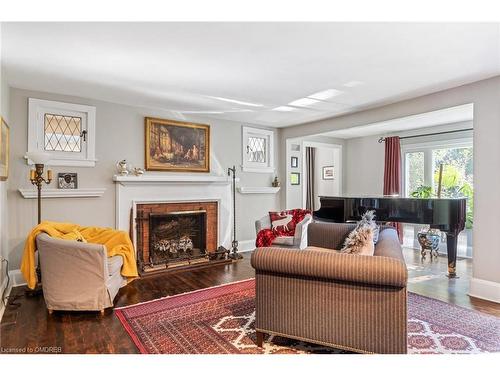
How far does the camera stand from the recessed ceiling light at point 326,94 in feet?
12.4

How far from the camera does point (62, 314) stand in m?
2.88

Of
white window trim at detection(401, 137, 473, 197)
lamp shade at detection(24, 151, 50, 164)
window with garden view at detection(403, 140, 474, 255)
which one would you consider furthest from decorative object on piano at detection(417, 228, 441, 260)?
lamp shade at detection(24, 151, 50, 164)

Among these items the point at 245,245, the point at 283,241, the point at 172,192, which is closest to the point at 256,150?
the point at 245,245

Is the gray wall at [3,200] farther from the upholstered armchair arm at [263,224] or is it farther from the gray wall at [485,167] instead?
the gray wall at [485,167]

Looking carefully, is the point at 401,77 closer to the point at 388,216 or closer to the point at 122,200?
the point at 388,216

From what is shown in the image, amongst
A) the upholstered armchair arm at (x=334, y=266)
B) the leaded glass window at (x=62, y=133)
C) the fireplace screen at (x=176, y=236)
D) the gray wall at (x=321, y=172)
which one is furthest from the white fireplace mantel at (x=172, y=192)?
the gray wall at (x=321, y=172)

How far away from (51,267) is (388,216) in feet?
13.1

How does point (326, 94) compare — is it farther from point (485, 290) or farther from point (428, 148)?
point (428, 148)

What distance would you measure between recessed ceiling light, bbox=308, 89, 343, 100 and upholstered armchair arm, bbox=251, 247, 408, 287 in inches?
94.5

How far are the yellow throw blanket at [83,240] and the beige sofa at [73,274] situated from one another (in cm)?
17

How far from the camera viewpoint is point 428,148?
18.9 ft

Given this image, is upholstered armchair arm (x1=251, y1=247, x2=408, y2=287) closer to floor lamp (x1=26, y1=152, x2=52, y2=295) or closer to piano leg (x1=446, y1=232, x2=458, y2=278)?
piano leg (x1=446, y1=232, x2=458, y2=278)

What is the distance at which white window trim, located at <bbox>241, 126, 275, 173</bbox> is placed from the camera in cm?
564
